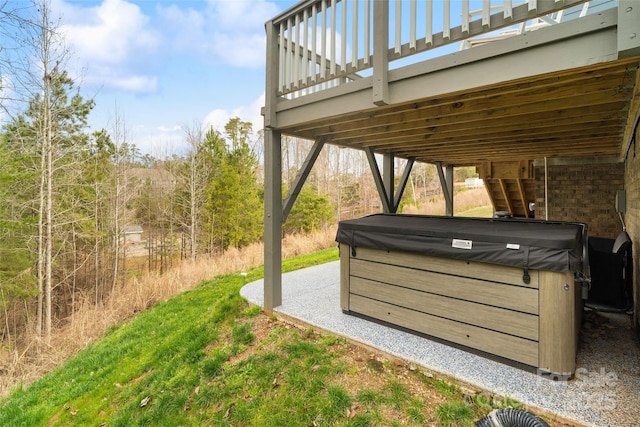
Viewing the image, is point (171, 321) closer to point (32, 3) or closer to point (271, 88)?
point (271, 88)

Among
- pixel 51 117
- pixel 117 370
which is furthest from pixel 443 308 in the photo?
pixel 51 117

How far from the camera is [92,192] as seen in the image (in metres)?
12.0

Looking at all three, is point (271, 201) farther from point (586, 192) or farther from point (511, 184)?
point (511, 184)

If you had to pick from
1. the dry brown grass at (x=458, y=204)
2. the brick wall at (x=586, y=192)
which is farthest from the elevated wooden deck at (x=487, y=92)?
the dry brown grass at (x=458, y=204)

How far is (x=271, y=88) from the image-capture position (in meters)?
3.67

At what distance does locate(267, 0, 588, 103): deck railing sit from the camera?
2.10 metres

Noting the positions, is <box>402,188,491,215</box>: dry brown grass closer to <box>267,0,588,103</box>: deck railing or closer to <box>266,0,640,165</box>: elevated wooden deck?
→ <box>266,0,640,165</box>: elevated wooden deck

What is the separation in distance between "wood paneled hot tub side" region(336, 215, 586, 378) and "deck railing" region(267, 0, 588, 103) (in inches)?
58.7

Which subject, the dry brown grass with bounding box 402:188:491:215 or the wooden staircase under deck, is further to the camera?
the dry brown grass with bounding box 402:188:491:215

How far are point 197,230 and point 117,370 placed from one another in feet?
37.4

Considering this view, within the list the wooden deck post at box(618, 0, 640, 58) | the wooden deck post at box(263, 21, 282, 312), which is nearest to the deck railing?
the wooden deck post at box(618, 0, 640, 58)

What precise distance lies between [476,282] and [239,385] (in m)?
2.20

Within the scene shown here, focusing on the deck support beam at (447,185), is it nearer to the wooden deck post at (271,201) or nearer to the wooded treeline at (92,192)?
the wooden deck post at (271,201)

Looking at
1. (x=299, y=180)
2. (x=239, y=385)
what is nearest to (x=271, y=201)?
(x=299, y=180)
